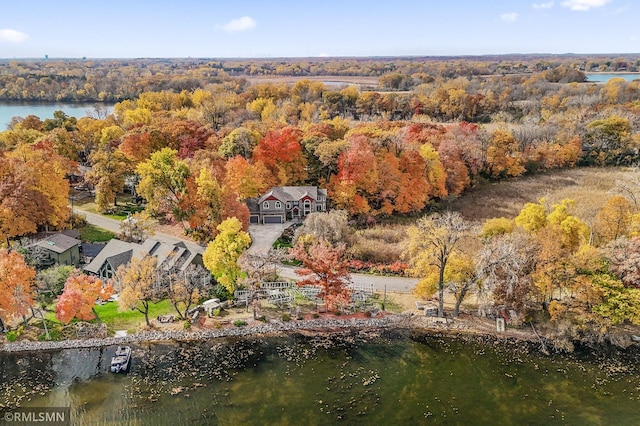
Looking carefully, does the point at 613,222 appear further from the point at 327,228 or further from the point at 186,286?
the point at 186,286

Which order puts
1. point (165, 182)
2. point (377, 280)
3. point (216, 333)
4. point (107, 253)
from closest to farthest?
point (216, 333)
point (377, 280)
point (107, 253)
point (165, 182)

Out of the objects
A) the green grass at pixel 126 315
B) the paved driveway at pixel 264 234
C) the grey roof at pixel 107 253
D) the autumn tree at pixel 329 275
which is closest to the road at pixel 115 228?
the paved driveway at pixel 264 234

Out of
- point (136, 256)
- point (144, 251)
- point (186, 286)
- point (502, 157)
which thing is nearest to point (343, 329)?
point (186, 286)

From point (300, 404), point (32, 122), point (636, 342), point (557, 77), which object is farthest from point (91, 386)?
point (557, 77)

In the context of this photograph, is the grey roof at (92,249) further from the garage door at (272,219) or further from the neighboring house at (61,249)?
the garage door at (272,219)

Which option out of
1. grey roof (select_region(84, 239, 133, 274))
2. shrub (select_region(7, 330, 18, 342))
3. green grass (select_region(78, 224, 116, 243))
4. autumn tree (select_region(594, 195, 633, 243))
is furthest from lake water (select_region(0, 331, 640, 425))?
green grass (select_region(78, 224, 116, 243))

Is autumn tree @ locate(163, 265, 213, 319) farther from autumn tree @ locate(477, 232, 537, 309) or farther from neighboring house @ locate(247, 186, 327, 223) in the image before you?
autumn tree @ locate(477, 232, 537, 309)
